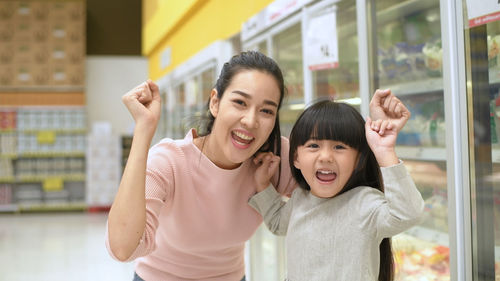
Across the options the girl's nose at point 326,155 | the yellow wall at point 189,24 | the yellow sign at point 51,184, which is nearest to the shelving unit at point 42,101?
the yellow sign at point 51,184

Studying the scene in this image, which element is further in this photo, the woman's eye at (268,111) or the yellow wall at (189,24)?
the yellow wall at (189,24)

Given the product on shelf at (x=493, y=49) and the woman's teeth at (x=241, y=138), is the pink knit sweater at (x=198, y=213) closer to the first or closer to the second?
the woman's teeth at (x=241, y=138)

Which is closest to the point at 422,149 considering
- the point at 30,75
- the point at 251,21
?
the point at 251,21

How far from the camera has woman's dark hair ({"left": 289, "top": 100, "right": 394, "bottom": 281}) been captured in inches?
54.9

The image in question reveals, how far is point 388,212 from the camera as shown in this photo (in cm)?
123

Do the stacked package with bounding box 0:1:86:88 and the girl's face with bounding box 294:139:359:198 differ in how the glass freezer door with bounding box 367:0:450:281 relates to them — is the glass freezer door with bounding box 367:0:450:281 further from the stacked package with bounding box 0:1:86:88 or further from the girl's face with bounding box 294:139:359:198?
the stacked package with bounding box 0:1:86:88

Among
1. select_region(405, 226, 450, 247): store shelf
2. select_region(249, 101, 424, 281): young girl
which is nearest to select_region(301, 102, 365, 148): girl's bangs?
select_region(249, 101, 424, 281): young girl

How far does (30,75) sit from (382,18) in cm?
881

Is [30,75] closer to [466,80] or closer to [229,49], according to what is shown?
[229,49]

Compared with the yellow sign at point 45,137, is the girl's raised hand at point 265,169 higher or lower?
lower

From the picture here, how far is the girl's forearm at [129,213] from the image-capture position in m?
1.33

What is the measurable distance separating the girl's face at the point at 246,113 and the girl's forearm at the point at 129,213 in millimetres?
305

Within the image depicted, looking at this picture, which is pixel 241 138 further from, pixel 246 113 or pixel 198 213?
pixel 198 213

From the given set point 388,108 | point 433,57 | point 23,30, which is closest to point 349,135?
point 388,108
